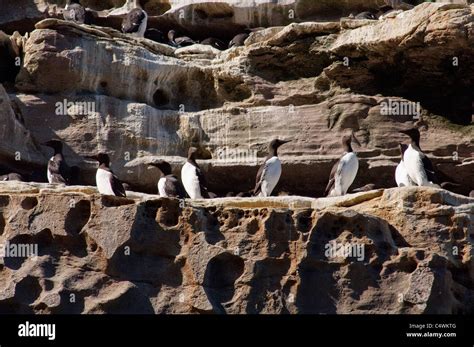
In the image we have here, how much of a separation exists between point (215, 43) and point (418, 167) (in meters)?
5.59

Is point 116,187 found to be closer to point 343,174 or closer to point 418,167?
point 343,174

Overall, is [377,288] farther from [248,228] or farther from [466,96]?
[466,96]

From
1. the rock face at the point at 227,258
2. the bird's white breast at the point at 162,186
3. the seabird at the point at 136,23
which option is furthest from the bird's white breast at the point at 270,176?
the seabird at the point at 136,23

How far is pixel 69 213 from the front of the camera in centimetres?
1842

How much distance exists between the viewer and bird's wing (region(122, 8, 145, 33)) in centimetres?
2472

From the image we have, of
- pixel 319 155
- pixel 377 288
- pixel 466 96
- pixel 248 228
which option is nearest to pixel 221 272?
pixel 248 228

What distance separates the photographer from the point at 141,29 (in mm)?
24812

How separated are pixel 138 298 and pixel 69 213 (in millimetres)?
1278

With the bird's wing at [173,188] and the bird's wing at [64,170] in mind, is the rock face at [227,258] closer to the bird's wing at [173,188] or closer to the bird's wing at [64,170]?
the bird's wing at [173,188]

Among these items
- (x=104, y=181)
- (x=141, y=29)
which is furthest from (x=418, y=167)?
(x=141, y=29)

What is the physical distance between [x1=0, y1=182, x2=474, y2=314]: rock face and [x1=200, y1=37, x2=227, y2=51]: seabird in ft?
22.6

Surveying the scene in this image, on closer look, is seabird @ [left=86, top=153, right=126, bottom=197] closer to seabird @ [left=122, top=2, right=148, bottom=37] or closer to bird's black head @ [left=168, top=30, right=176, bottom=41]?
seabird @ [left=122, top=2, right=148, bottom=37]

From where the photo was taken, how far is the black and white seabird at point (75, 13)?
81.4 ft

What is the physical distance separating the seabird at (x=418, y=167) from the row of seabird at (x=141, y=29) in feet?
14.9
